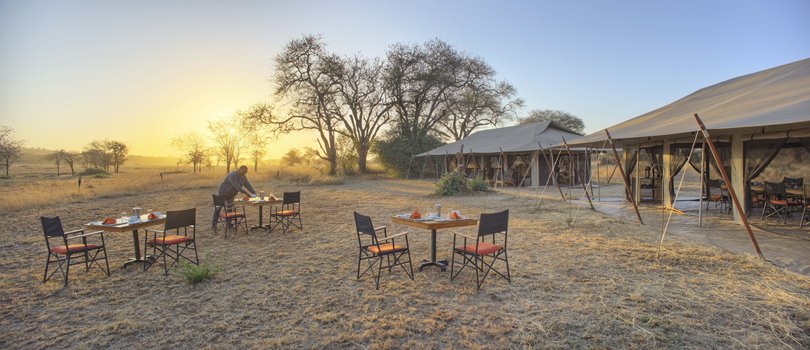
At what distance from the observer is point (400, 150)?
27547 mm

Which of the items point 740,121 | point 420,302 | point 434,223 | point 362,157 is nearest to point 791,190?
point 740,121

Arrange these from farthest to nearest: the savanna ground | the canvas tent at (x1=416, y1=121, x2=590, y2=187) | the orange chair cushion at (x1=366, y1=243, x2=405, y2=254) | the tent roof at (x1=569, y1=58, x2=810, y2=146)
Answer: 1. the canvas tent at (x1=416, y1=121, x2=590, y2=187)
2. the tent roof at (x1=569, y1=58, x2=810, y2=146)
3. the orange chair cushion at (x1=366, y1=243, x2=405, y2=254)
4. the savanna ground

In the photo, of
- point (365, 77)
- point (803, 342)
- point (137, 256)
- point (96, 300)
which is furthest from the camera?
point (365, 77)

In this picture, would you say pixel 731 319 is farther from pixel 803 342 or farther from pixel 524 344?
pixel 524 344

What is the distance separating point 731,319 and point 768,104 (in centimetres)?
490

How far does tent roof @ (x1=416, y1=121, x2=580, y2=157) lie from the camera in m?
17.9

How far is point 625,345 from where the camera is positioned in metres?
2.87

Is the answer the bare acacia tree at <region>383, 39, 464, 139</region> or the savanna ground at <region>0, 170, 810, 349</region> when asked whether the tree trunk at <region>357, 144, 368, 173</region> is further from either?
the savanna ground at <region>0, 170, 810, 349</region>

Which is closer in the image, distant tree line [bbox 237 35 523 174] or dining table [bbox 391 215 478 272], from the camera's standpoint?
dining table [bbox 391 215 478 272]

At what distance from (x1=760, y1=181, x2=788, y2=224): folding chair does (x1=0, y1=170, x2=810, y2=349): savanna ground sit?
10.1 ft

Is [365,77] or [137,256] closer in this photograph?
[137,256]

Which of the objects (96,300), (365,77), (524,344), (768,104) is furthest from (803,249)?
(365,77)

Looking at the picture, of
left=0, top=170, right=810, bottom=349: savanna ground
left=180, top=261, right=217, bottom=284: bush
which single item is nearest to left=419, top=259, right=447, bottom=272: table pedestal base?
left=0, top=170, right=810, bottom=349: savanna ground

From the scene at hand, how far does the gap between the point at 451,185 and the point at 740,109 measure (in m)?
9.44
